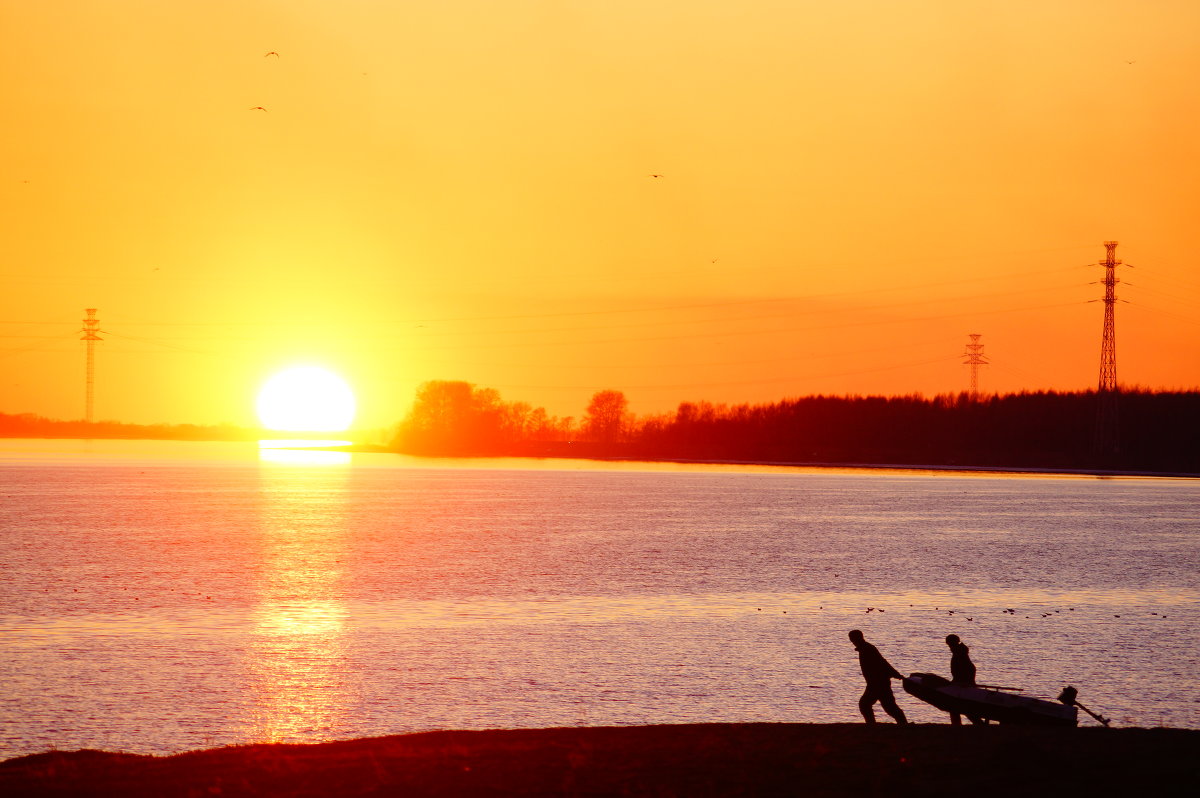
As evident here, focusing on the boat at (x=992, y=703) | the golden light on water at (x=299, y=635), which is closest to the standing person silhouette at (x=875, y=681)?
the boat at (x=992, y=703)

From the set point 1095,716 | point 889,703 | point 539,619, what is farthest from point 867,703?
point 539,619

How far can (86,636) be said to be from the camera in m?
26.1

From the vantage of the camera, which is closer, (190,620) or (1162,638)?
(1162,638)

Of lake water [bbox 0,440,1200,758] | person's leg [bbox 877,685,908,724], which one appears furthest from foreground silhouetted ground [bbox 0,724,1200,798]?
lake water [bbox 0,440,1200,758]

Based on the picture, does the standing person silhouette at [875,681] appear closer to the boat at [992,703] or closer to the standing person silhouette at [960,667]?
the boat at [992,703]

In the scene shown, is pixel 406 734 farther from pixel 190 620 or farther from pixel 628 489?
pixel 628 489

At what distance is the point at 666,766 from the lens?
15.4m

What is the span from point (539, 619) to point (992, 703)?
45.3 feet

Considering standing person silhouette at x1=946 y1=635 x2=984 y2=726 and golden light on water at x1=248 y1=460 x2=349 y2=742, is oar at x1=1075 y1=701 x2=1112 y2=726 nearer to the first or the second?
standing person silhouette at x1=946 y1=635 x2=984 y2=726

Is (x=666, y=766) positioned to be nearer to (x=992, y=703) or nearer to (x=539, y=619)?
(x=992, y=703)

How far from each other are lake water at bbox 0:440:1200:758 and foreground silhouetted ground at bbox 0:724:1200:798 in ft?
6.24

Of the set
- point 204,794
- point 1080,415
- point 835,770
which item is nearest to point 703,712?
point 835,770

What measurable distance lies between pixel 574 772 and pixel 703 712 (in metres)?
4.94

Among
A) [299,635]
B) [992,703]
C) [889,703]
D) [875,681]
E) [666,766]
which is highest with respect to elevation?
[875,681]
